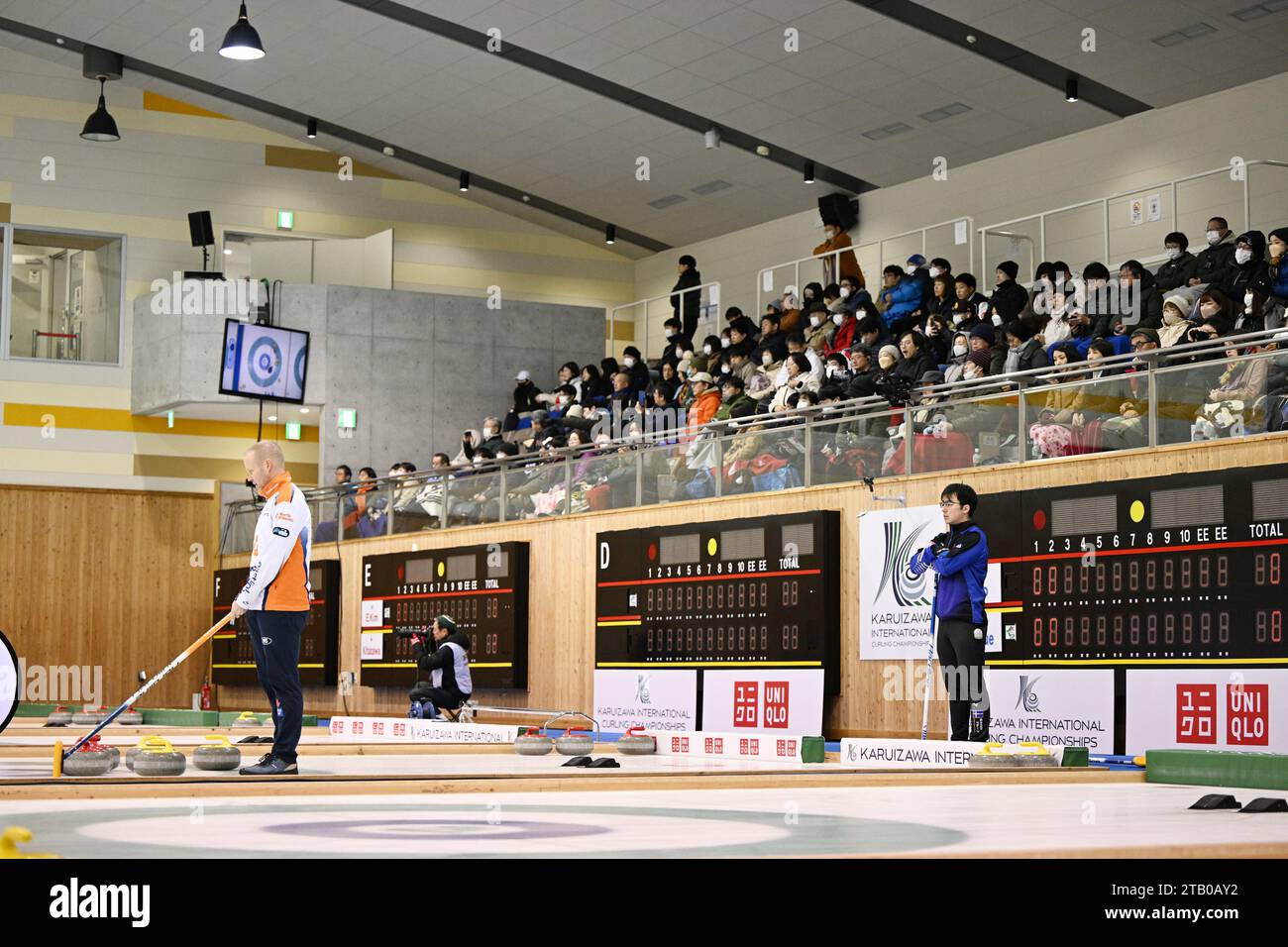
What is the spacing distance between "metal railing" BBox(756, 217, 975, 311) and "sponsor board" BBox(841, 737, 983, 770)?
11.3 meters

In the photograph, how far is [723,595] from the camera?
49.4 ft

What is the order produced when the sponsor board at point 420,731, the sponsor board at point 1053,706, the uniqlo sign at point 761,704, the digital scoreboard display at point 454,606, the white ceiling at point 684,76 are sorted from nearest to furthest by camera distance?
1. the sponsor board at point 1053,706
2. the sponsor board at point 420,731
3. the uniqlo sign at point 761,704
4. the digital scoreboard display at point 454,606
5. the white ceiling at point 684,76

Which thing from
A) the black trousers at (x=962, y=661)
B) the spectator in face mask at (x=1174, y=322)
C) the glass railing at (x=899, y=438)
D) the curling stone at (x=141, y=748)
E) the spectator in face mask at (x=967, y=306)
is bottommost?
the curling stone at (x=141, y=748)

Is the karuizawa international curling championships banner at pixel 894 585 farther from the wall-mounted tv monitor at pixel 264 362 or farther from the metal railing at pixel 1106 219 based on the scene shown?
the wall-mounted tv monitor at pixel 264 362

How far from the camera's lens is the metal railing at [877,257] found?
21391 millimetres

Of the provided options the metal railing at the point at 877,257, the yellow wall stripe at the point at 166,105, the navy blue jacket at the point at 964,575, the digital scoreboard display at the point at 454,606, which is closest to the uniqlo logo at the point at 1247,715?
the navy blue jacket at the point at 964,575

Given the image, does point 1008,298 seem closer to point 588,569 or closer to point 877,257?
point 588,569

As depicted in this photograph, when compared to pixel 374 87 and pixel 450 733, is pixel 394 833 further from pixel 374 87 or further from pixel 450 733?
pixel 374 87

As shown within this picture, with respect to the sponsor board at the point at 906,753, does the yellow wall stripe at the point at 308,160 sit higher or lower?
higher

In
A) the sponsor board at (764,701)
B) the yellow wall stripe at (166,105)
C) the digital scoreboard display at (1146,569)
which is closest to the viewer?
the digital scoreboard display at (1146,569)

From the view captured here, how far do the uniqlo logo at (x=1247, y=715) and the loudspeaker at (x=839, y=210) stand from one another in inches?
557

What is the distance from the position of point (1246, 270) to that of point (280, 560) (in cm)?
1019
